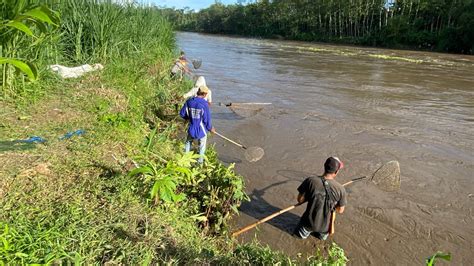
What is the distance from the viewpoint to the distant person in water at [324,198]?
13.3ft

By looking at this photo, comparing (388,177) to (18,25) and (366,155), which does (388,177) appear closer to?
(366,155)

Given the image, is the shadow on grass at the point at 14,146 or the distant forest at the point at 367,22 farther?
the distant forest at the point at 367,22

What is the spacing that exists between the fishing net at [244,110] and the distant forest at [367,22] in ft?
24.6

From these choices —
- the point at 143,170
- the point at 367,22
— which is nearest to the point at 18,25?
the point at 143,170

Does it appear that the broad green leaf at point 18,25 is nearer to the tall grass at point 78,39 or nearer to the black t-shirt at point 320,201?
the tall grass at point 78,39

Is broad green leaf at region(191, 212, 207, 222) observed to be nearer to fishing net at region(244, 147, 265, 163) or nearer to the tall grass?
fishing net at region(244, 147, 265, 163)

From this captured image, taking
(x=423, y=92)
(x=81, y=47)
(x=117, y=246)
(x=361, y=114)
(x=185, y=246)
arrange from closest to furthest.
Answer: (x=117, y=246) → (x=185, y=246) → (x=81, y=47) → (x=361, y=114) → (x=423, y=92)

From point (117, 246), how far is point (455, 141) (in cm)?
747

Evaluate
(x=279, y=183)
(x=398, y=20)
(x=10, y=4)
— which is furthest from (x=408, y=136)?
(x=398, y=20)

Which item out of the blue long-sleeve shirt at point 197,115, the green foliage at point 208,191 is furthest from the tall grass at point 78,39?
the green foliage at point 208,191

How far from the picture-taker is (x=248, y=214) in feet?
15.2

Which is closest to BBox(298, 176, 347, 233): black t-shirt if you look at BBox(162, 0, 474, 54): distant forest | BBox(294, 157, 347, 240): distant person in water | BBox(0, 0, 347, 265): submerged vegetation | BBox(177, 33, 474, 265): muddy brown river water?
BBox(294, 157, 347, 240): distant person in water

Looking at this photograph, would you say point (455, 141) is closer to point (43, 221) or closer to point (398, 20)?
point (43, 221)

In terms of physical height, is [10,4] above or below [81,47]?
above
